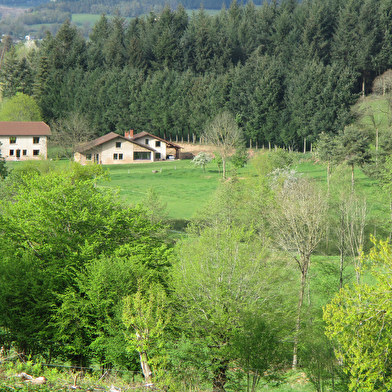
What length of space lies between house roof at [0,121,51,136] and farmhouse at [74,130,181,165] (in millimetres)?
7731

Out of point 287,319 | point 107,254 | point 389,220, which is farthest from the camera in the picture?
point 389,220

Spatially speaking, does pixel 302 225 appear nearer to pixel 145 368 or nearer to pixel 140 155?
pixel 145 368

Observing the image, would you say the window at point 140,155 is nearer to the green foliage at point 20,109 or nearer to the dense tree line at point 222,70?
the dense tree line at point 222,70

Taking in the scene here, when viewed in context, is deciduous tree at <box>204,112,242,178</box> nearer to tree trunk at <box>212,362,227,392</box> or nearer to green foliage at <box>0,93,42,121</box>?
green foliage at <box>0,93,42,121</box>

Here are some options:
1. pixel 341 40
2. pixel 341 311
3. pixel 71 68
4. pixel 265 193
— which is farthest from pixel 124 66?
pixel 341 311

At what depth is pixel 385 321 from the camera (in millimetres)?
15250

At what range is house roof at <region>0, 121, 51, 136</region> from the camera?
297 feet

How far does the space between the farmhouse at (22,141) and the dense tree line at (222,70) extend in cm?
1677

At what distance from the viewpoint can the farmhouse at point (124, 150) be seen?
90938 millimetres

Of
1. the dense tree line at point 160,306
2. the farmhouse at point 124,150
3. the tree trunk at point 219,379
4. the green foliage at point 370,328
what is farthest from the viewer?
the farmhouse at point 124,150

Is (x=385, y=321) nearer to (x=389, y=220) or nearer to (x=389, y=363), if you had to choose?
(x=389, y=363)

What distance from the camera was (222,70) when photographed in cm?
11319

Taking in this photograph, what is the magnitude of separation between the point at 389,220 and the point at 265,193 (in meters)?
10.6

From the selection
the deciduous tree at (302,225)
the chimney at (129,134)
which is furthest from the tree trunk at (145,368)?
the chimney at (129,134)
